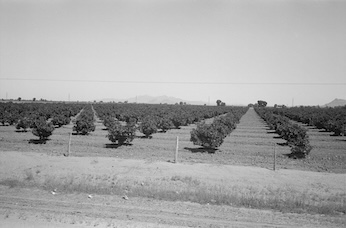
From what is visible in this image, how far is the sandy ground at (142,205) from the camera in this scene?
23.5ft

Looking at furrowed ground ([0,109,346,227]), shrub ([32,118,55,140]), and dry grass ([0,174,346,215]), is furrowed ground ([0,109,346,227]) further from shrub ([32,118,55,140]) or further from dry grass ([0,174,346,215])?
shrub ([32,118,55,140])

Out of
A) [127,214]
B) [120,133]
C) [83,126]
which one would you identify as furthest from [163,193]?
[83,126]

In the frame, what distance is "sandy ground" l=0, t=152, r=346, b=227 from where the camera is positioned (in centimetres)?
716

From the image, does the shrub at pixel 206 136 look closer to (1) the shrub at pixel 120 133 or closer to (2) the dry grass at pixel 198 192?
(1) the shrub at pixel 120 133

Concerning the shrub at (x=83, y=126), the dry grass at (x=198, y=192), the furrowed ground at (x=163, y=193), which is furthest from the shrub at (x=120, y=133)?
the dry grass at (x=198, y=192)

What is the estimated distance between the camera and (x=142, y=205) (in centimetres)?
855

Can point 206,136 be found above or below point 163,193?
above

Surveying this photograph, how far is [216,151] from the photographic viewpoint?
21500 millimetres

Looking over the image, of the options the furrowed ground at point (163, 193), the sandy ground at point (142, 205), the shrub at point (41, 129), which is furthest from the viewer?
the shrub at point (41, 129)

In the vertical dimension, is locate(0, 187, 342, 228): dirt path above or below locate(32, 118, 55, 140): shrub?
below

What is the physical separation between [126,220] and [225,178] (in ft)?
22.4

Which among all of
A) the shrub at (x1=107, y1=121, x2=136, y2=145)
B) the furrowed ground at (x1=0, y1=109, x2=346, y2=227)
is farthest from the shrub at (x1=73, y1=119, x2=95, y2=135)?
the furrowed ground at (x1=0, y1=109, x2=346, y2=227)

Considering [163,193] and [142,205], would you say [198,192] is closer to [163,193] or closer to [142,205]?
[163,193]

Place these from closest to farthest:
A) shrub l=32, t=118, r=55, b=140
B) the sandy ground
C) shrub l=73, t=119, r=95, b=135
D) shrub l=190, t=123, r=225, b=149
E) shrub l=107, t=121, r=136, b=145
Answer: the sandy ground
shrub l=190, t=123, r=225, b=149
shrub l=107, t=121, r=136, b=145
shrub l=32, t=118, r=55, b=140
shrub l=73, t=119, r=95, b=135
